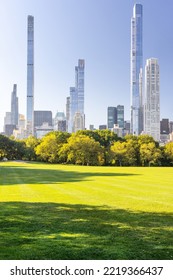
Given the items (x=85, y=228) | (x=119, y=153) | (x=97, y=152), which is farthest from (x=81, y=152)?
(x=85, y=228)

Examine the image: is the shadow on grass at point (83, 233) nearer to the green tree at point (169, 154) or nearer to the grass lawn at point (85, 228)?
the grass lawn at point (85, 228)

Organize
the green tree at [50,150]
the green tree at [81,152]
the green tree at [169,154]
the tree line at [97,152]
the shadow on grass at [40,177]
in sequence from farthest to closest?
the green tree at [169,154] < the green tree at [50,150] < the tree line at [97,152] < the green tree at [81,152] < the shadow on grass at [40,177]

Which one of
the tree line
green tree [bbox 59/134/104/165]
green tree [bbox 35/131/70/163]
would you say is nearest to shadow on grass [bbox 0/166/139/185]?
green tree [bbox 59/134/104/165]

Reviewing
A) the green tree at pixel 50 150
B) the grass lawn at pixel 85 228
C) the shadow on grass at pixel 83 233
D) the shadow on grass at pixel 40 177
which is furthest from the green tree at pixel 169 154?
the shadow on grass at pixel 83 233

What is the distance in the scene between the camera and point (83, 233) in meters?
10.7

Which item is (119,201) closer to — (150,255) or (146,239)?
(146,239)

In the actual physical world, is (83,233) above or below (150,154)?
below

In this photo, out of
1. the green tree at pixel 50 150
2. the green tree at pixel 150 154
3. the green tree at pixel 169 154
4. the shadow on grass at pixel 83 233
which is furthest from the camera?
the green tree at pixel 169 154

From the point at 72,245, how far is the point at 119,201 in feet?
28.5

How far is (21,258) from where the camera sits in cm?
832

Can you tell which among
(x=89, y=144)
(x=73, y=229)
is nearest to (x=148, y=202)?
(x=73, y=229)

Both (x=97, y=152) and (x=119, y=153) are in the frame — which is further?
(x=119, y=153)

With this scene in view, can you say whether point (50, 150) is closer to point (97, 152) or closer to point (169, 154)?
point (97, 152)

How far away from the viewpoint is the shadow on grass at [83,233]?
8680 millimetres
